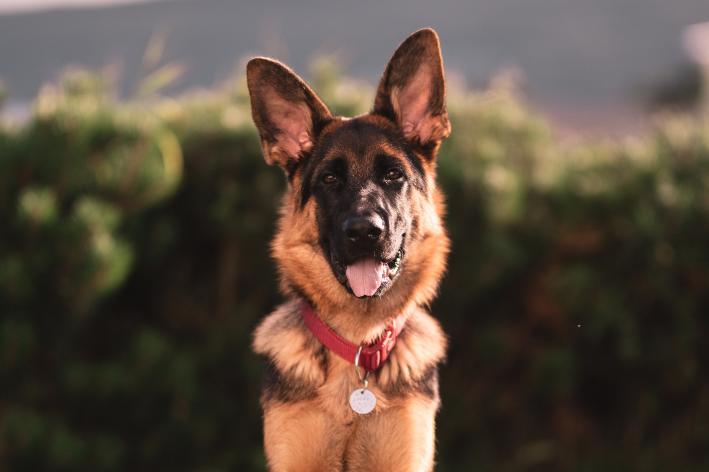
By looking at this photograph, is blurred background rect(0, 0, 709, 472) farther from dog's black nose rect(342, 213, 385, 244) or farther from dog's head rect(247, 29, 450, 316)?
dog's black nose rect(342, 213, 385, 244)

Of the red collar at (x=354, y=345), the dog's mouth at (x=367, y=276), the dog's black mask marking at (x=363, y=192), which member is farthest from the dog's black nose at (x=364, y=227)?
the red collar at (x=354, y=345)

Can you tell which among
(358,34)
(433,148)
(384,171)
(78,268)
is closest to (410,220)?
(384,171)

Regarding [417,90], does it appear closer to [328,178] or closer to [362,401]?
[328,178]

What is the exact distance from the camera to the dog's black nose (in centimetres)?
238

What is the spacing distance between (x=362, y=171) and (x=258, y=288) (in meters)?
2.57

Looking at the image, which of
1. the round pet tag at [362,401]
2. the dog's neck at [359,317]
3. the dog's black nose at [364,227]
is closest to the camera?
the dog's black nose at [364,227]

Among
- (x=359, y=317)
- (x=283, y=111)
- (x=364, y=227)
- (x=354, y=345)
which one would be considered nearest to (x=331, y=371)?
(x=354, y=345)

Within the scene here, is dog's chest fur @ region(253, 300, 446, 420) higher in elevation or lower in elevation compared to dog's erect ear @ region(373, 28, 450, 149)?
lower

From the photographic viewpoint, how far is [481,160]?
529cm

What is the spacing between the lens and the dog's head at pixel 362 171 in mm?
2611

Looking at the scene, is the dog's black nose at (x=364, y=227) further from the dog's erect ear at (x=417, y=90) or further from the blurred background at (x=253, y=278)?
the blurred background at (x=253, y=278)

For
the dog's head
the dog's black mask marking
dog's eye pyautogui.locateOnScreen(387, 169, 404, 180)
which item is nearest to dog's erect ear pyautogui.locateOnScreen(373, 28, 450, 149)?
the dog's head

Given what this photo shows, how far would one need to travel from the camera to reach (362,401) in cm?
250

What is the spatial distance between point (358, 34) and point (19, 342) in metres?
18.9
